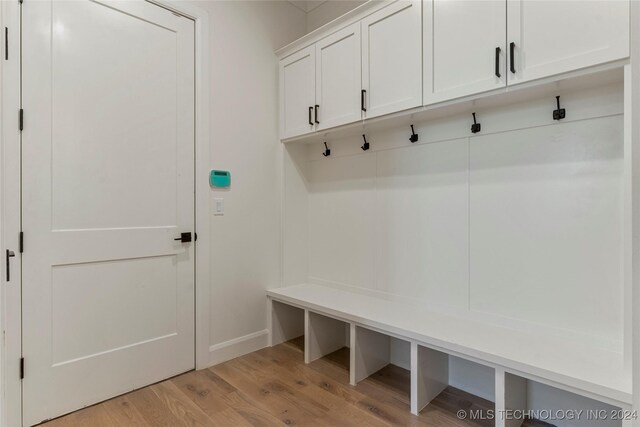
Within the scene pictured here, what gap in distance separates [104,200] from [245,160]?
1.00 meters

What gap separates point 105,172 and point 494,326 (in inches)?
94.8

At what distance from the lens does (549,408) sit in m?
1.77

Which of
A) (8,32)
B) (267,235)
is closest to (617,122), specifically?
(267,235)

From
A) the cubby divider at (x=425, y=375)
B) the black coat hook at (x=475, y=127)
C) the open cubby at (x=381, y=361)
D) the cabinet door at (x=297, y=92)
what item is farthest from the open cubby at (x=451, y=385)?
the cabinet door at (x=297, y=92)

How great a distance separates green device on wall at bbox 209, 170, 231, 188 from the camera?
2400mm

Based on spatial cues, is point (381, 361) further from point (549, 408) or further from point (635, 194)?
point (635, 194)

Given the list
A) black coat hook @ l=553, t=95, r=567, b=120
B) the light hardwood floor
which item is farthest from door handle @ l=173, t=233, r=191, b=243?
black coat hook @ l=553, t=95, r=567, b=120

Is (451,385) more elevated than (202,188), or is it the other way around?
(202,188)

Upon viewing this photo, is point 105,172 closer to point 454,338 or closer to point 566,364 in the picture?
point 454,338

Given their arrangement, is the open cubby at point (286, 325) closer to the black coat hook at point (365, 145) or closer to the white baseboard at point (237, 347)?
the white baseboard at point (237, 347)

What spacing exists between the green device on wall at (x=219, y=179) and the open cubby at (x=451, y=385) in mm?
1664

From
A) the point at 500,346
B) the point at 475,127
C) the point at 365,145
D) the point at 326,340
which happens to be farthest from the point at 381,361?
the point at 475,127

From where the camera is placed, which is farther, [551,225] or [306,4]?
[306,4]

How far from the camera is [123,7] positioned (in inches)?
79.4
